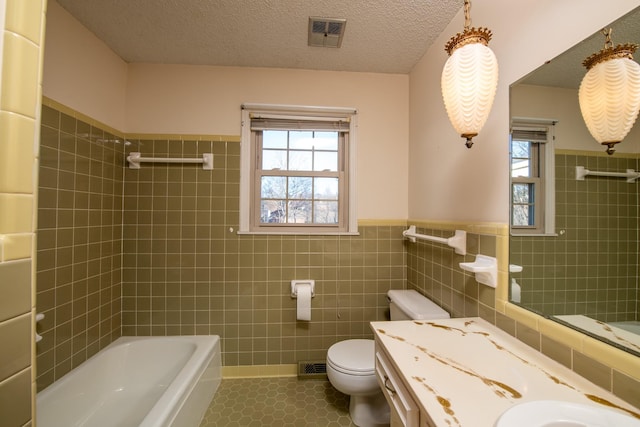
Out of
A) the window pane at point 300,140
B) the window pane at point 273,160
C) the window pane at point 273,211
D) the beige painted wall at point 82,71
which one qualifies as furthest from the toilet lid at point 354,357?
the beige painted wall at point 82,71

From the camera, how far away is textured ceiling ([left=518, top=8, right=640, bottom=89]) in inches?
26.0

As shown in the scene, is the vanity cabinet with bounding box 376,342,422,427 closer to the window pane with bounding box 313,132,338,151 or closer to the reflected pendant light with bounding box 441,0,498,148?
the reflected pendant light with bounding box 441,0,498,148

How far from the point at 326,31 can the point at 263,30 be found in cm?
39

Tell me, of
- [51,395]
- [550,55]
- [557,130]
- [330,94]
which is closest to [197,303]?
[51,395]

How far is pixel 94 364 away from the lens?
4.99 feet

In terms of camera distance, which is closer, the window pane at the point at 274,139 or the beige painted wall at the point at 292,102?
the beige painted wall at the point at 292,102

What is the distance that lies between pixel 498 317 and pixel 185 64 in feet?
8.37

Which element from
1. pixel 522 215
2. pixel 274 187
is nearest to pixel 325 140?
pixel 274 187

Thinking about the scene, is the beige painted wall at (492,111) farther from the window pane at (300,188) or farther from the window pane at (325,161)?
the window pane at (300,188)

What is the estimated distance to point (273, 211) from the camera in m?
1.97

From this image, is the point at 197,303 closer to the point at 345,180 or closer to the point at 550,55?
the point at 345,180

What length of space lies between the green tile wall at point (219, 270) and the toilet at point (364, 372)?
414mm

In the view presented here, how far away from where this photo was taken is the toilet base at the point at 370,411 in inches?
55.4

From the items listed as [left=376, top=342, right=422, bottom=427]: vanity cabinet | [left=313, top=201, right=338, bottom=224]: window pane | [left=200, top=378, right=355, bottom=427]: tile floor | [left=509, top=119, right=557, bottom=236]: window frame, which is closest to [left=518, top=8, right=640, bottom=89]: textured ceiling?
[left=509, top=119, right=557, bottom=236]: window frame
